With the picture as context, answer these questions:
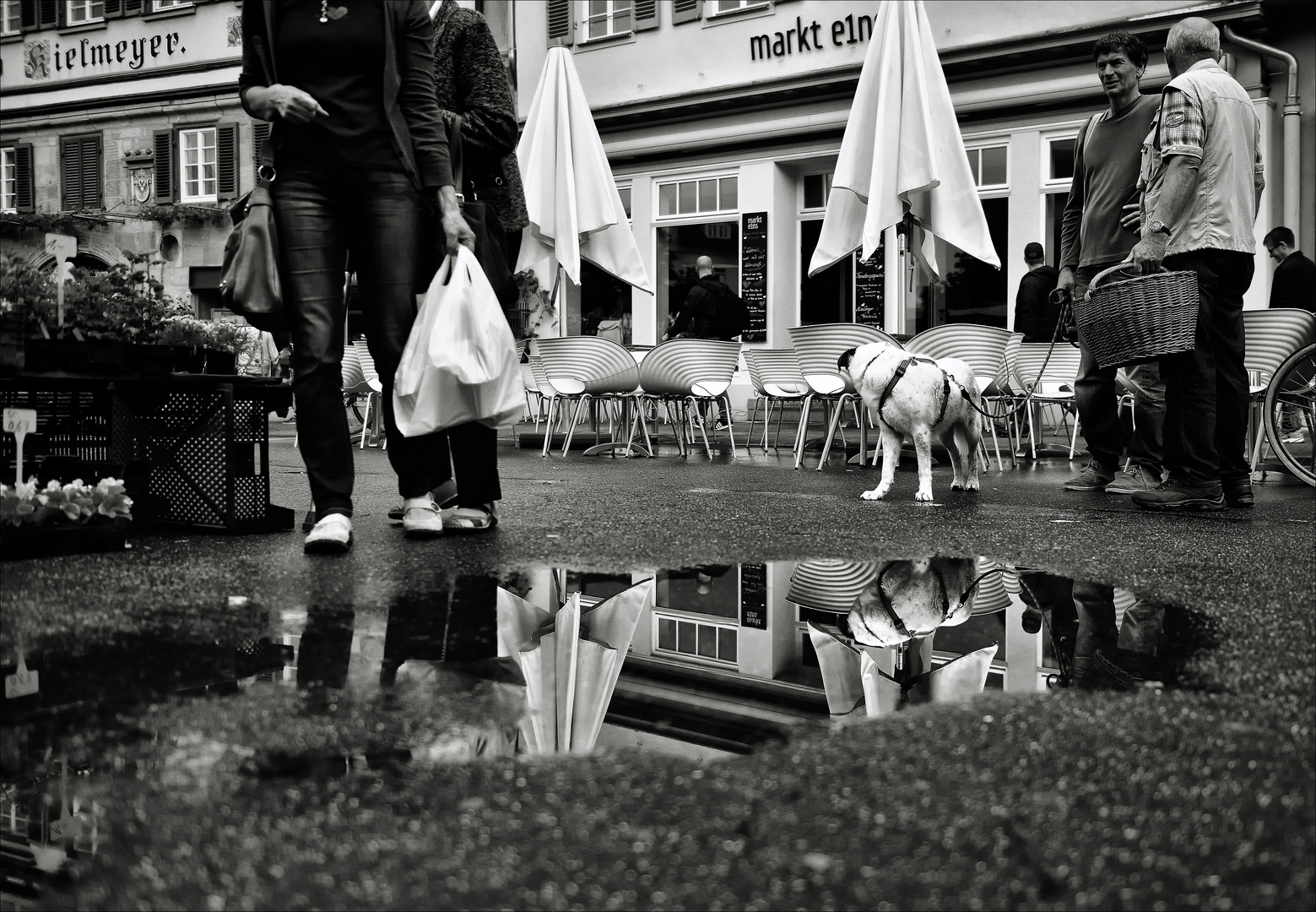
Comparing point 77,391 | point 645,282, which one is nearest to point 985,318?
point 645,282

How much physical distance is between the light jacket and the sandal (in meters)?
3.50

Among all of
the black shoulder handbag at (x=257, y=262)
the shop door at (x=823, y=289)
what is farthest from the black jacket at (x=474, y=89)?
the shop door at (x=823, y=289)

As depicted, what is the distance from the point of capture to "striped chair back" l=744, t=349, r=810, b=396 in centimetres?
1127

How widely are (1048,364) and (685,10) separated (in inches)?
432

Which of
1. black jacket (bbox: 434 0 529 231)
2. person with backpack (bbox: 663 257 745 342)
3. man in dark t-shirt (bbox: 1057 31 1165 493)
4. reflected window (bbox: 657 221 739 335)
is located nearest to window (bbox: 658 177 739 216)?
reflected window (bbox: 657 221 739 335)

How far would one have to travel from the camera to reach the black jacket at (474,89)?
5457 mm

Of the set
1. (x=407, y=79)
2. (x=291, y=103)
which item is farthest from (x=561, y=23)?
(x=291, y=103)

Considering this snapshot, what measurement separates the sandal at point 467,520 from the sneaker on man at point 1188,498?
319 cm

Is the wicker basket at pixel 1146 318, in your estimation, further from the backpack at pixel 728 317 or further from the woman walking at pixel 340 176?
the backpack at pixel 728 317

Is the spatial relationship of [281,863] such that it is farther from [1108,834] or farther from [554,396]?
[554,396]

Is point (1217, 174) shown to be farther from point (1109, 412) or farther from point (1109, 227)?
point (1109, 412)

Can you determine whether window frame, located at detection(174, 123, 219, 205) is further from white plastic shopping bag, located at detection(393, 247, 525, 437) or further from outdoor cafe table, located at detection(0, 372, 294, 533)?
white plastic shopping bag, located at detection(393, 247, 525, 437)

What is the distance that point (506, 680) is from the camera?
275 cm

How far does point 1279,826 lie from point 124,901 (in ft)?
4.66
